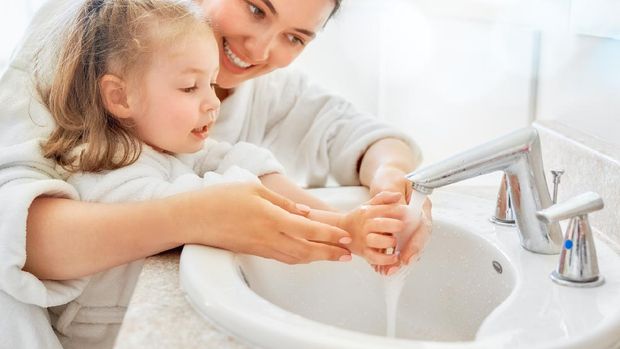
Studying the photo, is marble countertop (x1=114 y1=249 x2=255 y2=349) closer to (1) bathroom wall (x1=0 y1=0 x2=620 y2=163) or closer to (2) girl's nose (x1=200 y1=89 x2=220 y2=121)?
(2) girl's nose (x1=200 y1=89 x2=220 y2=121)

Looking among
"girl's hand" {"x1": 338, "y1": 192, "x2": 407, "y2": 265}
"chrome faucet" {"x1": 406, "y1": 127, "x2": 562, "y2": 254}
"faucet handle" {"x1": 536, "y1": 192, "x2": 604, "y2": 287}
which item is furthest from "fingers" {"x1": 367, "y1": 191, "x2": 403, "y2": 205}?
Answer: "faucet handle" {"x1": 536, "y1": 192, "x2": 604, "y2": 287}

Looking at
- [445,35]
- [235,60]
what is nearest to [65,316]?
[235,60]

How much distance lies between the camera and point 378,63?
76.9 inches

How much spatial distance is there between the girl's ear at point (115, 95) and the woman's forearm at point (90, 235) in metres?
0.18

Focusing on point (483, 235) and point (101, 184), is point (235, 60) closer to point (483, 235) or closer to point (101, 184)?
point (101, 184)

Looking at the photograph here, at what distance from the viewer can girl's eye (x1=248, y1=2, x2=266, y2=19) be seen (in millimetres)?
1155

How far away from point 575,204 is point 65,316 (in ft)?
2.12

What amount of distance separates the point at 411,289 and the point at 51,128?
57 centimetres

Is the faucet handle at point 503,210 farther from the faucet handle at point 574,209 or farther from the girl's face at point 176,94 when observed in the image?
the girl's face at point 176,94

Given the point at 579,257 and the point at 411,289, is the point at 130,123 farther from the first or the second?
the point at 579,257

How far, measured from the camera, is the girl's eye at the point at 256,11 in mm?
1155

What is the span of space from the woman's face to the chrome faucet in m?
0.48

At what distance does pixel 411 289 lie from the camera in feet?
3.35

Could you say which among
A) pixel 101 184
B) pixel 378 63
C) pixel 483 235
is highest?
pixel 101 184
